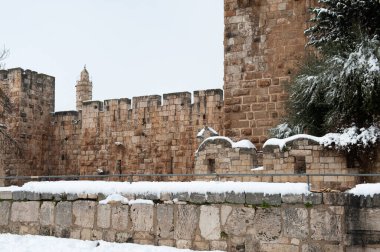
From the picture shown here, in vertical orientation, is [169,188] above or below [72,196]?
above

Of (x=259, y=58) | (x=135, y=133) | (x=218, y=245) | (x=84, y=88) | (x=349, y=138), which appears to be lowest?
(x=218, y=245)

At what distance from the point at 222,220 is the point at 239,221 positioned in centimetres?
23

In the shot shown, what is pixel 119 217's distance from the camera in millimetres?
7113

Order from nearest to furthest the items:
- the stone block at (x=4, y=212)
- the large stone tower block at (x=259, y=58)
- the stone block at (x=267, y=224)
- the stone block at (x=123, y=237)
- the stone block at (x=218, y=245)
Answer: the stone block at (x=267, y=224) < the stone block at (x=218, y=245) < the stone block at (x=123, y=237) < the stone block at (x=4, y=212) < the large stone tower block at (x=259, y=58)

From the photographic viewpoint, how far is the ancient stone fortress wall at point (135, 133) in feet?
56.5

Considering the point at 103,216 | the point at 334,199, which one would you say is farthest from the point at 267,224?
the point at 103,216

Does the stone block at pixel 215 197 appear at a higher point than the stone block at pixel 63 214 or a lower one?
higher

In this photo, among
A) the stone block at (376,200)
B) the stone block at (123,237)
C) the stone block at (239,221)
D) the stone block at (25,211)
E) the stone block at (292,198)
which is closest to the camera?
the stone block at (376,200)

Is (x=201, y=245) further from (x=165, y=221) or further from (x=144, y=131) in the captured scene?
(x=144, y=131)

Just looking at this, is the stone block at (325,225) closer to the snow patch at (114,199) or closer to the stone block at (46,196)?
the snow patch at (114,199)

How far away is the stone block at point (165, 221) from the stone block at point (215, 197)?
0.53 meters

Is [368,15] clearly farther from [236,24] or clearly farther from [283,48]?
[236,24]

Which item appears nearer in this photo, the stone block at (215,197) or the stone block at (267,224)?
the stone block at (267,224)

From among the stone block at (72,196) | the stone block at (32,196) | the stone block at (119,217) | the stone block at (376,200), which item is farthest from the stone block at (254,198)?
the stone block at (32,196)
